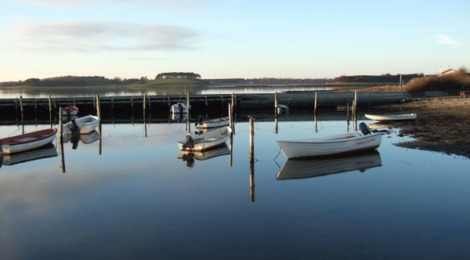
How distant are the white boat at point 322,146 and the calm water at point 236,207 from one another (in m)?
0.55

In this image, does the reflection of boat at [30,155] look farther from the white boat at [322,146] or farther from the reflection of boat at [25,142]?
the white boat at [322,146]

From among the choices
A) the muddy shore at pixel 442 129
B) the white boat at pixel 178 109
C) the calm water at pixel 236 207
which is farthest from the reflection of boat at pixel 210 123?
the white boat at pixel 178 109

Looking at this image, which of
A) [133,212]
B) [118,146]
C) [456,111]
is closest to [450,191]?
[133,212]

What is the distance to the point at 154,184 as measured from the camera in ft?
58.5

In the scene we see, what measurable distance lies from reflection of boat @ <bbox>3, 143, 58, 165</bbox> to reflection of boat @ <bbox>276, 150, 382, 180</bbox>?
45.5 feet

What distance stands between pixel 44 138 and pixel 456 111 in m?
37.1

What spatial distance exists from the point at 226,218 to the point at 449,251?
240 inches

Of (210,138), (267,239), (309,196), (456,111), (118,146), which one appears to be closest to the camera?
(267,239)

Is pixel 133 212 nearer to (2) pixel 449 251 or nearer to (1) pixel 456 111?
(2) pixel 449 251

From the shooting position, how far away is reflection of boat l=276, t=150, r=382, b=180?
19305 millimetres

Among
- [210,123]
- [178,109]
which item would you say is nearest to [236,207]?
[210,123]

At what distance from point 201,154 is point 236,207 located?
10.3 meters

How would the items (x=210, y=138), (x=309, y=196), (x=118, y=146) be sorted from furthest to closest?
1. (x=118, y=146)
2. (x=210, y=138)
3. (x=309, y=196)

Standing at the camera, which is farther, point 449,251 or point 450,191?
point 450,191
